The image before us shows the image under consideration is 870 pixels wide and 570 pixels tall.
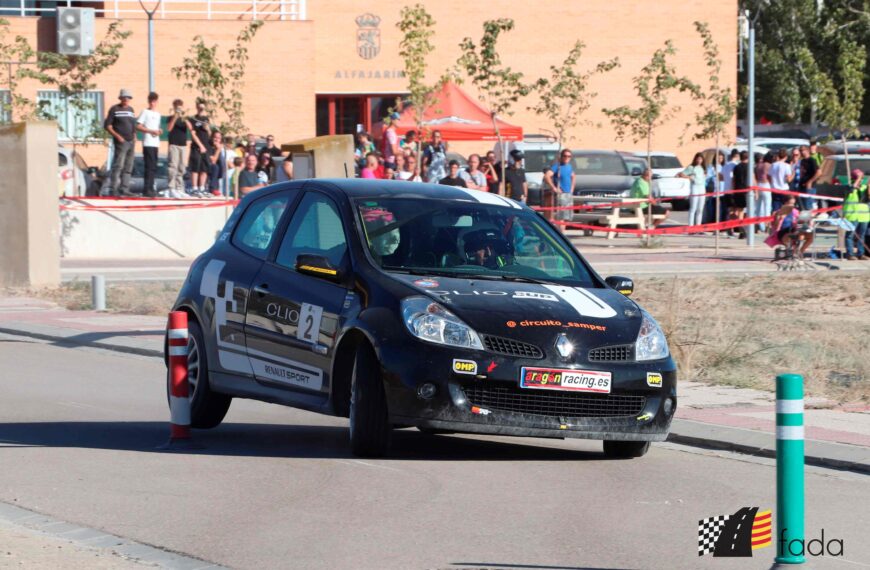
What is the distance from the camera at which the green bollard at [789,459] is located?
6.29m

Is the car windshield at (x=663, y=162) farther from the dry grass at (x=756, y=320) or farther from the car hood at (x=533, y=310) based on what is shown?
the car hood at (x=533, y=310)

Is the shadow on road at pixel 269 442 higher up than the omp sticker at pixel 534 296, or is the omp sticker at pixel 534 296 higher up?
the omp sticker at pixel 534 296

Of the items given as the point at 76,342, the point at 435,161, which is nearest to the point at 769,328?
the point at 76,342

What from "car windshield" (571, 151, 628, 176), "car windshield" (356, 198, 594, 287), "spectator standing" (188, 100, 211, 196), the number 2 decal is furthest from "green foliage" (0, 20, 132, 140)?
the number 2 decal

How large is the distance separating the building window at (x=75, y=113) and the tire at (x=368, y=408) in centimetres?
2539

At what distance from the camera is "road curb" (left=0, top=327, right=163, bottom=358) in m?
16.0

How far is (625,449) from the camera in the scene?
32.9ft

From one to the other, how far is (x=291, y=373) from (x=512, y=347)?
5.23ft

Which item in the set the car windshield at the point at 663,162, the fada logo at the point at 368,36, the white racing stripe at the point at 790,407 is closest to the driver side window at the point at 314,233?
the white racing stripe at the point at 790,407

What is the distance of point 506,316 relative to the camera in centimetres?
932

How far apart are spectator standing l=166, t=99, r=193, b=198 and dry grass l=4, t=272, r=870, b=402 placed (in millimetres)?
6999

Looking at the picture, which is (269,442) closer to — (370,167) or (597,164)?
(370,167)

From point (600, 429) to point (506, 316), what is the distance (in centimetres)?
84

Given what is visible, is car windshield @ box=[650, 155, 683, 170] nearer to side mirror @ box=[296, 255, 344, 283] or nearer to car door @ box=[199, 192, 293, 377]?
car door @ box=[199, 192, 293, 377]
